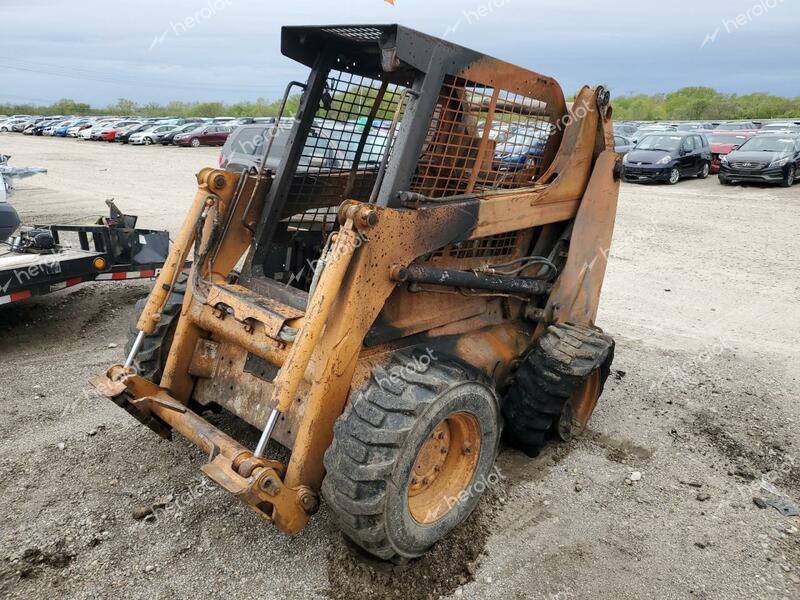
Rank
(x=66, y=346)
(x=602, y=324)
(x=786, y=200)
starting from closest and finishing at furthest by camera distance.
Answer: (x=66, y=346) < (x=602, y=324) < (x=786, y=200)

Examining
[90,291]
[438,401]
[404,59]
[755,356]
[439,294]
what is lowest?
[90,291]

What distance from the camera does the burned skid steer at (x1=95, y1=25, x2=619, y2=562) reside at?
9.55ft

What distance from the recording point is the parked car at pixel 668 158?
720 inches

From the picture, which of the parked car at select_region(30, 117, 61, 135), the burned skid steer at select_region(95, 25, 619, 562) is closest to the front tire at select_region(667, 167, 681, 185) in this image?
the burned skid steer at select_region(95, 25, 619, 562)

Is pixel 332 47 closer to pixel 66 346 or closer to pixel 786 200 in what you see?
pixel 66 346

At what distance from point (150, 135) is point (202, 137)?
11.4ft

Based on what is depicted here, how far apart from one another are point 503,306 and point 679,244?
7841mm

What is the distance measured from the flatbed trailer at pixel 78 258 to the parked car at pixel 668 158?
48.7 ft

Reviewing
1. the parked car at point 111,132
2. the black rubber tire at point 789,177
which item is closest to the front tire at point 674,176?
the black rubber tire at point 789,177

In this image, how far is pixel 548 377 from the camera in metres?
3.88

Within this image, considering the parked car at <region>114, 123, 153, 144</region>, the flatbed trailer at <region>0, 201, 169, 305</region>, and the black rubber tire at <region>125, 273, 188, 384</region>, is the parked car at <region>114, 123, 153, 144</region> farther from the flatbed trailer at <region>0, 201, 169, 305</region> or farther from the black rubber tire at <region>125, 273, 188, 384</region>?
the black rubber tire at <region>125, 273, 188, 384</region>

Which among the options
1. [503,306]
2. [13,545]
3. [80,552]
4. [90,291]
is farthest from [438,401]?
[90,291]

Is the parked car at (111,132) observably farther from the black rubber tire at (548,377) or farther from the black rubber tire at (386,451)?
the black rubber tire at (386,451)

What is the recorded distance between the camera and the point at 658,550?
3469 millimetres
